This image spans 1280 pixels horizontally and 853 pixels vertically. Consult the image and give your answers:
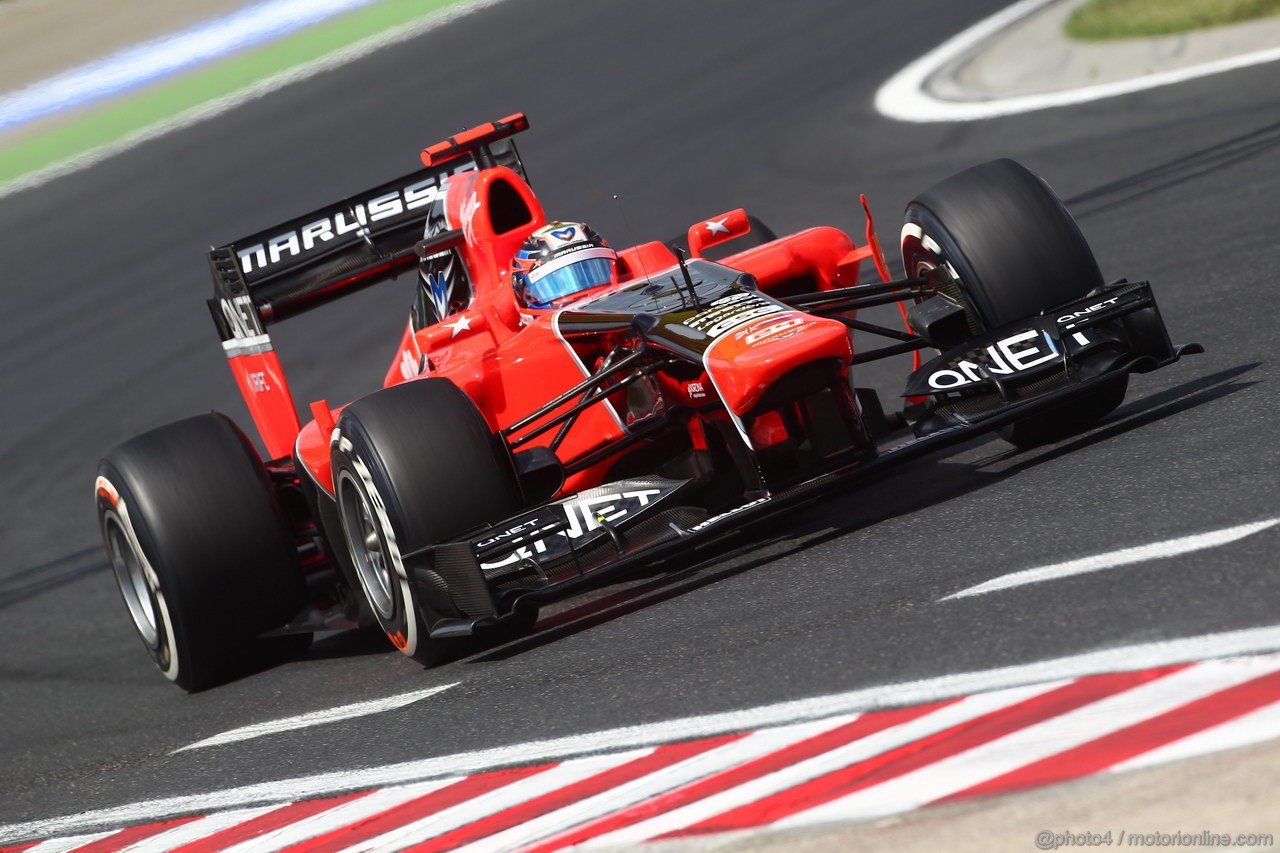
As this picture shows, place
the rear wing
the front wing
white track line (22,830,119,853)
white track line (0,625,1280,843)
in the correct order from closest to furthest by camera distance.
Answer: white track line (0,625,1280,843), white track line (22,830,119,853), the front wing, the rear wing

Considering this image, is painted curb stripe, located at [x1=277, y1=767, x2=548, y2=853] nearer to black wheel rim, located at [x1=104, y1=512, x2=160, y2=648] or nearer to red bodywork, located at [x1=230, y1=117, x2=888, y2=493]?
red bodywork, located at [x1=230, y1=117, x2=888, y2=493]

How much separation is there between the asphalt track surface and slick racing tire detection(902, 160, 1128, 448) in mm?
162

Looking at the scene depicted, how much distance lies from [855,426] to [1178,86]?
27.5 ft

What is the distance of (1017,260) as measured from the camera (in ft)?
21.3

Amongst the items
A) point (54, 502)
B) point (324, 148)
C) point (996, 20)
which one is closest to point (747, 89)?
point (996, 20)

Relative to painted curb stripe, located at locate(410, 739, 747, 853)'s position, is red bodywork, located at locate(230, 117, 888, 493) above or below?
above

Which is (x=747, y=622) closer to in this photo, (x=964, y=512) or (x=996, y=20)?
(x=964, y=512)

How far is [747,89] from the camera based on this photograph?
53.9ft

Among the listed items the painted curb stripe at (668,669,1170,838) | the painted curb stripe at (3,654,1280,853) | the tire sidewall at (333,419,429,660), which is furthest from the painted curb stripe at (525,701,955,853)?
the tire sidewall at (333,419,429,660)

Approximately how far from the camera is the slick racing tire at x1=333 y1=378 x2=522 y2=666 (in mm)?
5855

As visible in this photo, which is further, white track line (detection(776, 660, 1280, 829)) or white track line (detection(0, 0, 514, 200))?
white track line (detection(0, 0, 514, 200))

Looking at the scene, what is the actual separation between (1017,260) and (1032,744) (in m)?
3.24

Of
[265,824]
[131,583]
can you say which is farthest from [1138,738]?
[131,583]

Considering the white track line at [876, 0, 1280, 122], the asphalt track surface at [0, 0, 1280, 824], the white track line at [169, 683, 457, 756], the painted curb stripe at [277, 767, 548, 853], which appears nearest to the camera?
the painted curb stripe at [277, 767, 548, 853]
